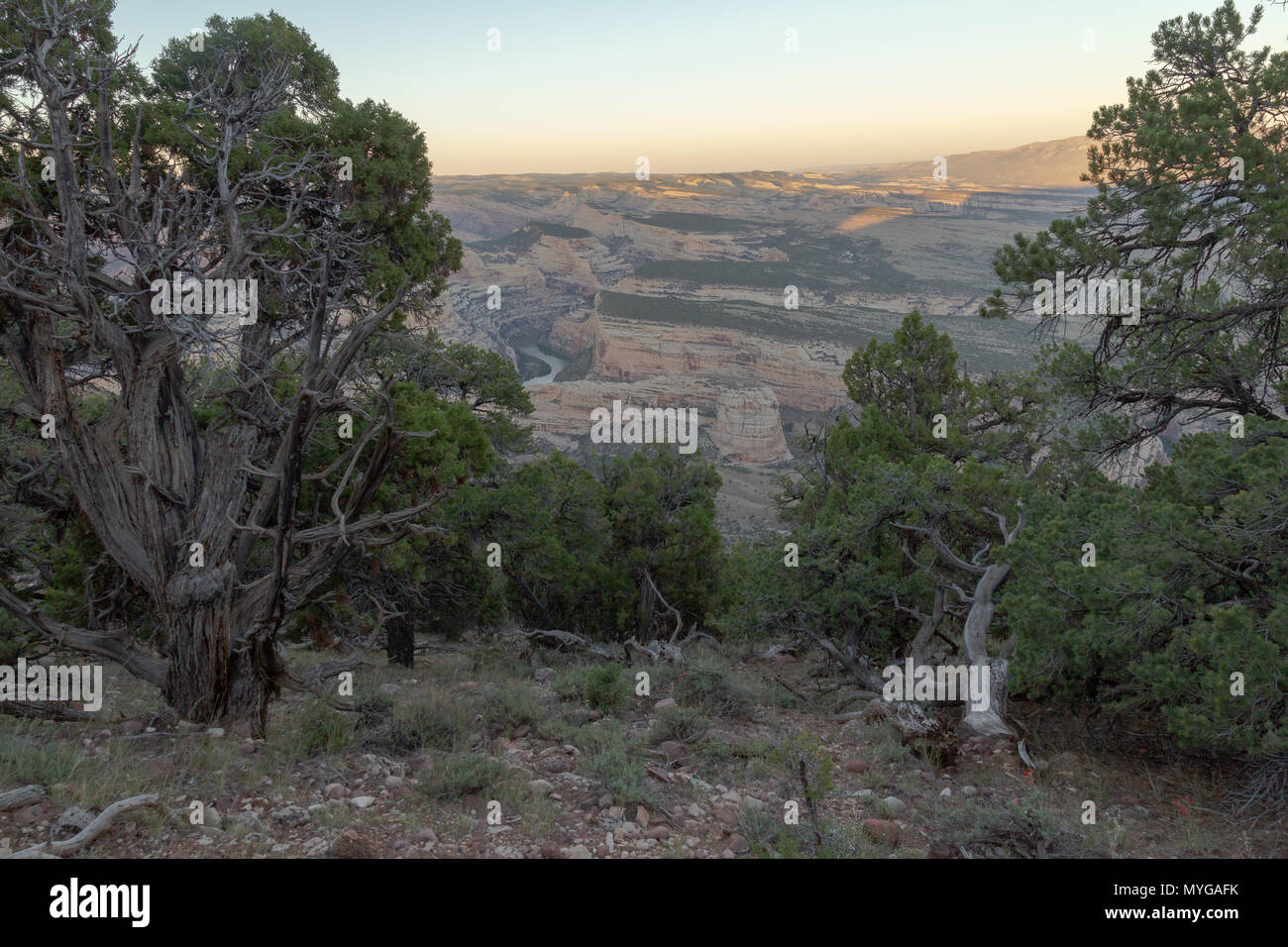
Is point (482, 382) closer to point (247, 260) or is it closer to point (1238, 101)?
point (247, 260)

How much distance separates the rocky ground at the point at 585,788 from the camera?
463cm

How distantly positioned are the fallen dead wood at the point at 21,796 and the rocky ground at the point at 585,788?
0.15ft

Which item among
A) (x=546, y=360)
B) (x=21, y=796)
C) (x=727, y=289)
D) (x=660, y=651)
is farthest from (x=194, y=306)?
(x=546, y=360)

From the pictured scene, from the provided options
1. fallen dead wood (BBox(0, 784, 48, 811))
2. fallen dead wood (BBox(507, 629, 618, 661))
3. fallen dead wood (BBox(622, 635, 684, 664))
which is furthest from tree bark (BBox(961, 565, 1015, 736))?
fallen dead wood (BBox(0, 784, 48, 811))

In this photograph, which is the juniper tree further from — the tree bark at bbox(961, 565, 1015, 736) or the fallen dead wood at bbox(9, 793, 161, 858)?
the tree bark at bbox(961, 565, 1015, 736)

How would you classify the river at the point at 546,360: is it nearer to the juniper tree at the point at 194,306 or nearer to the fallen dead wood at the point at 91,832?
the juniper tree at the point at 194,306

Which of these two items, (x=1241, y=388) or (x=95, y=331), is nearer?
(x=95, y=331)

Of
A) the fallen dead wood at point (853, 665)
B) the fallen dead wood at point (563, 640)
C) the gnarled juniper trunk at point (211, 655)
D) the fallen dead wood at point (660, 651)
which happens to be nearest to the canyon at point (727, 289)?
the fallen dead wood at point (563, 640)

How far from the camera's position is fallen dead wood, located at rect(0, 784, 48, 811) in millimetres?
4520

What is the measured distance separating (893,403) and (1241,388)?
7735 millimetres

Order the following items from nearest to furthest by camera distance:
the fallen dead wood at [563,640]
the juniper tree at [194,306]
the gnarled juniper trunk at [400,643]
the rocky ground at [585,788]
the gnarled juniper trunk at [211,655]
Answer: the rocky ground at [585,788]
the juniper tree at [194,306]
the gnarled juniper trunk at [211,655]
the fallen dead wood at [563,640]
the gnarled juniper trunk at [400,643]

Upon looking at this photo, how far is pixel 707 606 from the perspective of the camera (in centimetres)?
1428

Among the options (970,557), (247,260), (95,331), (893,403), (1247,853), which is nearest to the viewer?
(1247,853)

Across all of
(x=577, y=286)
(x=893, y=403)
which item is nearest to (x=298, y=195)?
(x=893, y=403)
